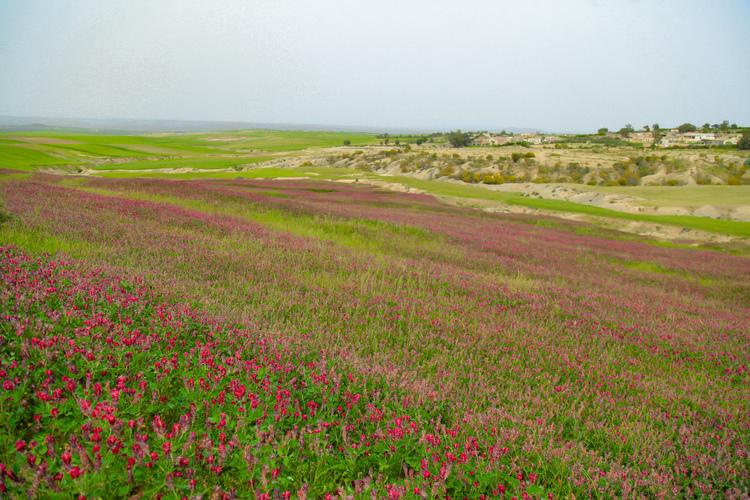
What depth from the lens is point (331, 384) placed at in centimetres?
328

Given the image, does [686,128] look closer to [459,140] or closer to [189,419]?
[459,140]

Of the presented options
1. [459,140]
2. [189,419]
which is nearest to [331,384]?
[189,419]

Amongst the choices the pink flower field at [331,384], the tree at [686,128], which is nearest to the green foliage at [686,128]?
the tree at [686,128]

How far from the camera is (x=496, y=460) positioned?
2.66m

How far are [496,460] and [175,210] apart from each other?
11.2 meters

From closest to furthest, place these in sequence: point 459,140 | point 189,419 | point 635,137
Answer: point 189,419, point 459,140, point 635,137

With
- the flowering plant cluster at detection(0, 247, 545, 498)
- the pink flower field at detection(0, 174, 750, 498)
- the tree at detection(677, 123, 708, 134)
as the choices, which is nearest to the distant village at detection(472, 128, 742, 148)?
the tree at detection(677, 123, 708, 134)

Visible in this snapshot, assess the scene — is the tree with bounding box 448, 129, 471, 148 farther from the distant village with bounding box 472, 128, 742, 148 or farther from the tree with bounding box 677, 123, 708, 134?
the tree with bounding box 677, 123, 708, 134

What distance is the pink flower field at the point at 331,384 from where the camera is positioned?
2.29 metres

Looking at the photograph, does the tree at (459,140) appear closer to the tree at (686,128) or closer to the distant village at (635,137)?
the distant village at (635,137)

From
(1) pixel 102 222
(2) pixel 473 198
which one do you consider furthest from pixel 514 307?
(2) pixel 473 198

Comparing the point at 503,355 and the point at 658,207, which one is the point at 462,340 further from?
the point at 658,207

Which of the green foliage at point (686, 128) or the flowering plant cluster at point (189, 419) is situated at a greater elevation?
the green foliage at point (686, 128)

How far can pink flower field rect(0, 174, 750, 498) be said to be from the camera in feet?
7.50
